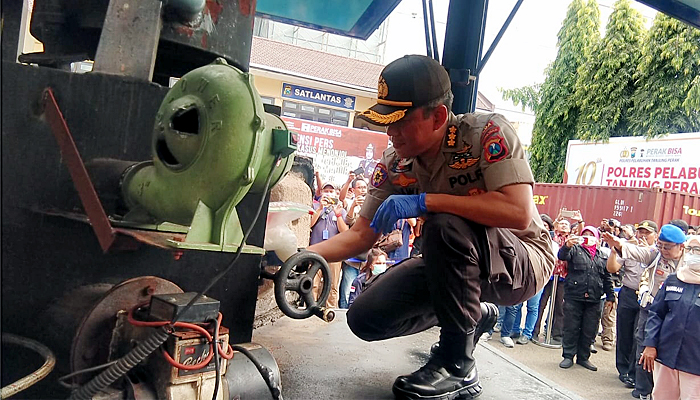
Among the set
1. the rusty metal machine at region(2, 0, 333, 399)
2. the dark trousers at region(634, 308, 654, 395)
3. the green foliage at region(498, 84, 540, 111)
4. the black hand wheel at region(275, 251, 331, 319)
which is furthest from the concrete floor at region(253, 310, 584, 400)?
the green foliage at region(498, 84, 540, 111)

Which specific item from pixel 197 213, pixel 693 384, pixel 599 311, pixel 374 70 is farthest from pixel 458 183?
pixel 374 70

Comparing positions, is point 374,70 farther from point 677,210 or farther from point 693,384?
point 693,384

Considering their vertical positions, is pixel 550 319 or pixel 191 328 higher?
pixel 191 328

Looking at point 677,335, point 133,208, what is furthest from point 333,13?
point 677,335

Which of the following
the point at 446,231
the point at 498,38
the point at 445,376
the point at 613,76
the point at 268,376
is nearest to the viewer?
the point at 268,376

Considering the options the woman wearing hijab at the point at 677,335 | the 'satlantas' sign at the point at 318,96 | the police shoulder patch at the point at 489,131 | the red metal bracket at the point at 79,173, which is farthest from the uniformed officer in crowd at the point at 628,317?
the 'satlantas' sign at the point at 318,96

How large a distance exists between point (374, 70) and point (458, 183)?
19226 millimetres

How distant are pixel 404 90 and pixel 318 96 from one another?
15645 millimetres

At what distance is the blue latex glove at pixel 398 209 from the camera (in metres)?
1.98

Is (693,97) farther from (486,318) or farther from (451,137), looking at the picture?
(451,137)

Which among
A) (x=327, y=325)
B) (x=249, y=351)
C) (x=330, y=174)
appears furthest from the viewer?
(x=330, y=174)

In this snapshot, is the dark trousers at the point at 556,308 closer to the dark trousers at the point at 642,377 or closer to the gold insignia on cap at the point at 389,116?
the dark trousers at the point at 642,377

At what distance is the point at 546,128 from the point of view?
1770 centimetres

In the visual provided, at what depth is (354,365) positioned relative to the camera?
7.17ft
